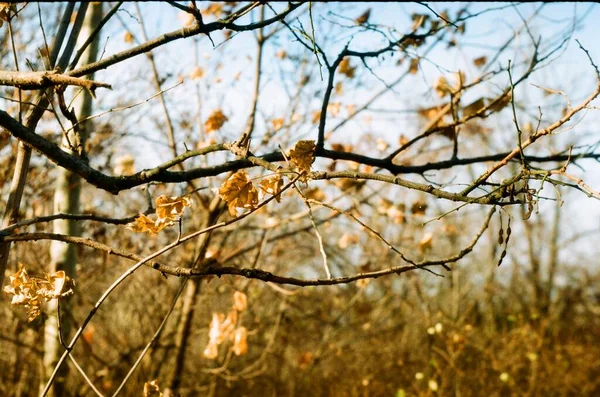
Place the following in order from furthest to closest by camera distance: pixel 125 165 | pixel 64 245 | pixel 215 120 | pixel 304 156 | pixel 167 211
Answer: pixel 215 120 → pixel 125 165 → pixel 64 245 → pixel 167 211 → pixel 304 156

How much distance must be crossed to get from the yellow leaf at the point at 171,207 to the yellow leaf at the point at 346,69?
246cm

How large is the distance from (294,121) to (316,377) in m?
4.50

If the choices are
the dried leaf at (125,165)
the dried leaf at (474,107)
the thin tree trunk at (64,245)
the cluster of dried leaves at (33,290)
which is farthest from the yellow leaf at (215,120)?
the cluster of dried leaves at (33,290)

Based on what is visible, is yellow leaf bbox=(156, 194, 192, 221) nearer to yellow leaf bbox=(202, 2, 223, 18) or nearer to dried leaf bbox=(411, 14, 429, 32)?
dried leaf bbox=(411, 14, 429, 32)

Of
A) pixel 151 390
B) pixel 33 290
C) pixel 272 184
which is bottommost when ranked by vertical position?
pixel 151 390

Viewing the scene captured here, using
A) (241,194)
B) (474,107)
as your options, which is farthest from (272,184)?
(474,107)

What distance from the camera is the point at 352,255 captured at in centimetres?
611

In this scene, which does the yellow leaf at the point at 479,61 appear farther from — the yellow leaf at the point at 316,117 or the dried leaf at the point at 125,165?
the dried leaf at the point at 125,165

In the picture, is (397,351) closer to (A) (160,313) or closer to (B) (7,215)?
(A) (160,313)

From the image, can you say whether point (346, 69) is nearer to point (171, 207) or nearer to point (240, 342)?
point (240, 342)

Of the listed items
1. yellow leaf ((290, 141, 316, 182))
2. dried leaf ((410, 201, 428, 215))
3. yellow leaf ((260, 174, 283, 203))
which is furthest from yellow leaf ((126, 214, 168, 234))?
dried leaf ((410, 201, 428, 215))

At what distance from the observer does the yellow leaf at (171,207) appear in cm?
156

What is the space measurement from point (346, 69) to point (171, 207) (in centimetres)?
261

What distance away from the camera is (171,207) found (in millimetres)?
1575
